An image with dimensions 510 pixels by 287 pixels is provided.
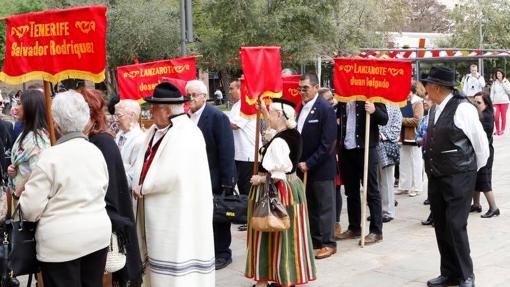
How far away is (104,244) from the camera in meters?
4.07

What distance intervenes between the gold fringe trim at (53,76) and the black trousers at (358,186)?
A: 3.78 meters

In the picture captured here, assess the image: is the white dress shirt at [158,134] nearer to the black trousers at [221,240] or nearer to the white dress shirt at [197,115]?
the white dress shirt at [197,115]

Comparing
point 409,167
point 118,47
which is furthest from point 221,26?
point 409,167

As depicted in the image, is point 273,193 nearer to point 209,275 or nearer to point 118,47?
point 209,275

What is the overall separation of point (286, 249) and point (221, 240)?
51.0 inches

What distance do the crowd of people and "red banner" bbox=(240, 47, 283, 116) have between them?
0.17 m

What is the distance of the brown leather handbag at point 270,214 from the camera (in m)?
5.64

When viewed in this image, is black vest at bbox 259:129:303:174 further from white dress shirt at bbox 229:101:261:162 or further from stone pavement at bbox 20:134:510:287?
white dress shirt at bbox 229:101:261:162

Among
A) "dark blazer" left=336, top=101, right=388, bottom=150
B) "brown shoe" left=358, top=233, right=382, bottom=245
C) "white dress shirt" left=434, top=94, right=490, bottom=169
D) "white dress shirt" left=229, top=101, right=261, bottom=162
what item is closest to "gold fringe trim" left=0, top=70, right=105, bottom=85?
"white dress shirt" left=434, top=94, right=490, bottom=169

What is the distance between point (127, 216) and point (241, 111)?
370 centimetres

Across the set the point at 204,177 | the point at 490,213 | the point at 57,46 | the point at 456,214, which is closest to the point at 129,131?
the point at 57,46

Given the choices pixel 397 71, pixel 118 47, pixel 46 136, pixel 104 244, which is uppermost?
pixel 118 47

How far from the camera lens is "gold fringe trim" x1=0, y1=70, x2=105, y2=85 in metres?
4.77

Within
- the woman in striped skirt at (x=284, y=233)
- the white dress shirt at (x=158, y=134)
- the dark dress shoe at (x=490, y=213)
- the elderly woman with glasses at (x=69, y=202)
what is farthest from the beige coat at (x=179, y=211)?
the dark dress shoe at (x=490, y=213)
